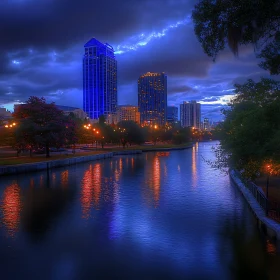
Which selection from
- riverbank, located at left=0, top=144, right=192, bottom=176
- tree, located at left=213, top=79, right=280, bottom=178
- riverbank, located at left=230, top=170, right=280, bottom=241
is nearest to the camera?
tree, located at left=213, top=79, right=280, bottom=178

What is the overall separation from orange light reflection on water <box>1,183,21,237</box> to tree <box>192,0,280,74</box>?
47.9ft

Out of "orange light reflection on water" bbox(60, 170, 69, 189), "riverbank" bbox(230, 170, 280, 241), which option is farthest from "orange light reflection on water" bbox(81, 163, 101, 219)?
"riverbank" bbox(230, 170, 280, 241)

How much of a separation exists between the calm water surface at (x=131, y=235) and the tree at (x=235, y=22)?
9.05m

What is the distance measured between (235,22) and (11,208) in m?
20.9

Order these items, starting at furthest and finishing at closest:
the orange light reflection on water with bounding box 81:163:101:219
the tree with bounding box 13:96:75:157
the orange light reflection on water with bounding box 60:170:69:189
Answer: the tree with bounding box 13:96:75:157, the orange light reflection on water with bounding box 60:170:69:189, the orange light reflection on water with bounding box 81:163:101:219

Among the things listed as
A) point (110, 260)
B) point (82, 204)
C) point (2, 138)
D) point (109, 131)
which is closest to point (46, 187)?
point (82, 204)

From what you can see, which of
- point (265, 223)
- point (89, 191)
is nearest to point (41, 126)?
point (89, 191)

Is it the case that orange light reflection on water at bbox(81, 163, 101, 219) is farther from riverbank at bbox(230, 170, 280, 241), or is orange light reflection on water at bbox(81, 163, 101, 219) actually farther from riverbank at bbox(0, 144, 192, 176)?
riverbank at bbox(230, 170, 280, 241)

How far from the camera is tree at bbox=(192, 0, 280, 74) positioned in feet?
32.8

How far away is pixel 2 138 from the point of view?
64.1 meters

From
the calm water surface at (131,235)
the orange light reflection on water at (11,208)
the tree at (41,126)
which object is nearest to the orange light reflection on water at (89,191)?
the calm water surface at (131,235)

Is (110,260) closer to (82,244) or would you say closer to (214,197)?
(82,244)

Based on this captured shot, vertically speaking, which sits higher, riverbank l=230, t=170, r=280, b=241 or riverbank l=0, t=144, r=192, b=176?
riverbank l=0, t=144, r=192, b=176

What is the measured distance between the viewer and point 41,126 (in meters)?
55.4
